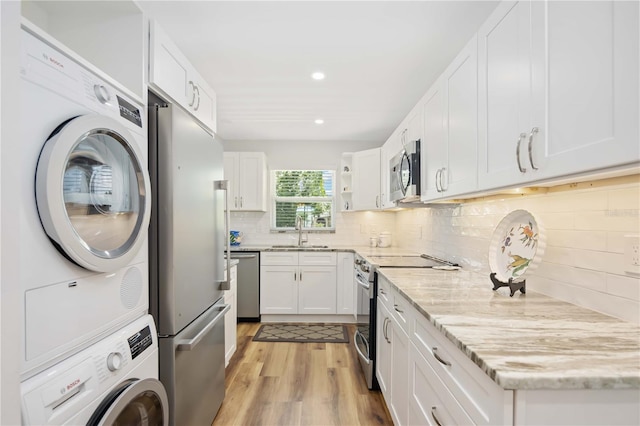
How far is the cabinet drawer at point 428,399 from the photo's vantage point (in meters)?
1.01

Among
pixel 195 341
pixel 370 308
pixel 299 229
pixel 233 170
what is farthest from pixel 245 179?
pixel 195 341

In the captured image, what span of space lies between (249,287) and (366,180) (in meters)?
1.99

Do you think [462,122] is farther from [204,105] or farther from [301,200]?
[301,200]

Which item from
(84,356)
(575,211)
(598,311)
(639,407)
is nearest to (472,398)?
(639,407)

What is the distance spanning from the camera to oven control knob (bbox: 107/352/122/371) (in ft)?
3.44

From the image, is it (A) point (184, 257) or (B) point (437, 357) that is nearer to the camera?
(B) point (437, 357)

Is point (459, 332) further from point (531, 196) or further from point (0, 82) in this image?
point (0, 82)

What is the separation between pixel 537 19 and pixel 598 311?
1.07 m

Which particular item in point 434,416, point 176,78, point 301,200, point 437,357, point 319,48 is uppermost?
point 319,48

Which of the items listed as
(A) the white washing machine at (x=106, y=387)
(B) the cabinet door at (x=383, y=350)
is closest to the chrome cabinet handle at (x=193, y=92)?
(A) the white washing machine at (x=106, y=387)

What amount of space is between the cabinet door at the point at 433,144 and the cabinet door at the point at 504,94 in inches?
18.9

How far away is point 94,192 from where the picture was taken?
3.30 ft

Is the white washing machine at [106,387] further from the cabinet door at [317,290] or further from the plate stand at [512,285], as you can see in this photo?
the cabinet door at [317,290]

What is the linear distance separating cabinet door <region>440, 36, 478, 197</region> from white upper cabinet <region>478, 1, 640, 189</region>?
0.10m
